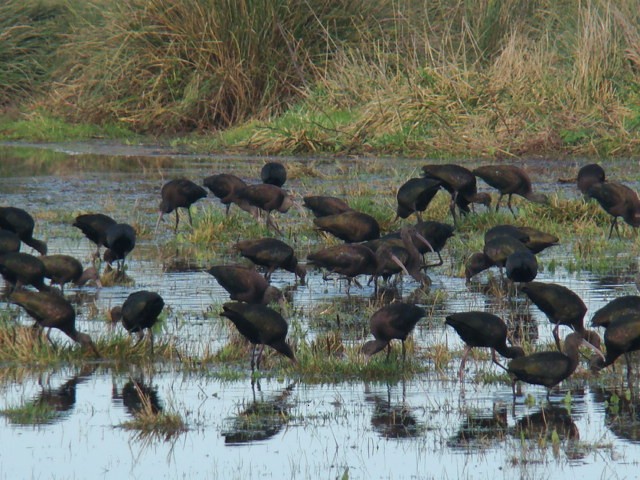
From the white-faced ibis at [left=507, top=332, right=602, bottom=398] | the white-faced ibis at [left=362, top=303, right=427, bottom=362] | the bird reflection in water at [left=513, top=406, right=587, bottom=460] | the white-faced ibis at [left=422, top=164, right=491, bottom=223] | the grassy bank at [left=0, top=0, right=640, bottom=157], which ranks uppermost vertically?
the grassy bank at [left=0, top=0, right=640, bottom=157]

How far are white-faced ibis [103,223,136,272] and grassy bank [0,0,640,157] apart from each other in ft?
27.7

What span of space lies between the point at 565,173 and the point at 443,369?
9668mm

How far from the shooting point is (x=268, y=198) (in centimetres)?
1227

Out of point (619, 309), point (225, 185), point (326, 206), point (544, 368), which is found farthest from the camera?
point (225, 185)

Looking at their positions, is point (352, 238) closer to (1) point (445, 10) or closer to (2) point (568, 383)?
(2) point (568, 383)

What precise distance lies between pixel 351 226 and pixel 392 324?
3.19m

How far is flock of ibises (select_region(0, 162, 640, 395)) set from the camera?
7242 millimetres

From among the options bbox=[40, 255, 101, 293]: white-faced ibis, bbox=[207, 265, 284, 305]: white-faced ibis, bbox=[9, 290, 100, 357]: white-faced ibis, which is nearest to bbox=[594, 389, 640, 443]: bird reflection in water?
bbox=[207, 265, 284, 305]: white-faced ibis

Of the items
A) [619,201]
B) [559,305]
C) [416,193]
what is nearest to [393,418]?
[559,305]

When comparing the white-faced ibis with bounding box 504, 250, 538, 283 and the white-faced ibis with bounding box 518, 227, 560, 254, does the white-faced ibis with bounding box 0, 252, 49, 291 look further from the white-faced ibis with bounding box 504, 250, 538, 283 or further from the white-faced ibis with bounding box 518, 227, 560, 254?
the white-faced ibis with bounding box 518, 227, 560, 254

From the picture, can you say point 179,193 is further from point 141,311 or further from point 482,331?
point 482,331

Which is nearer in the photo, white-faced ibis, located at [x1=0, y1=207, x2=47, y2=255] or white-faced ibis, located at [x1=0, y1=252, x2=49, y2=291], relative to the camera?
white-faced ibis, located at [x1=0, y1=252, x2=49, y2=291]

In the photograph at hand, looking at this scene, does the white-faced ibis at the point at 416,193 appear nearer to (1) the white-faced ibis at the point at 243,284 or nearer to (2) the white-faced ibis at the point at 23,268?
(1) the white-faced ibis at the point at 243,284

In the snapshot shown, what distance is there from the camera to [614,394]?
6.97m
